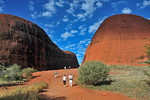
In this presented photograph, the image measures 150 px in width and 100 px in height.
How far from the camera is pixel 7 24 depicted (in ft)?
103

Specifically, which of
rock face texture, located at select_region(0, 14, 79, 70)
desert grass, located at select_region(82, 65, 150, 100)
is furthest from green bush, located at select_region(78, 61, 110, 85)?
rock face texture, located at select_region(0, 14, 79, 70)

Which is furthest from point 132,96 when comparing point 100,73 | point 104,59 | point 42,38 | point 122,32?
point 42,38

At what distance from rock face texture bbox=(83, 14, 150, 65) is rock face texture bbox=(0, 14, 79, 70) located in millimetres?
15719

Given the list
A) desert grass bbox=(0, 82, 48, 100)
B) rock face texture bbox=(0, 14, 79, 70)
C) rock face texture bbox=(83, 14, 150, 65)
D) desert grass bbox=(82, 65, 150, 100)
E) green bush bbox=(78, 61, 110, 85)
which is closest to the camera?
desert grass bbox=(0, 82, 48, 100)

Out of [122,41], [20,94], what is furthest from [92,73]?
[122,41]

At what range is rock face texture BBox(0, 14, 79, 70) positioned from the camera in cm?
2922

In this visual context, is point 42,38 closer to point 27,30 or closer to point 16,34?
point 27,30

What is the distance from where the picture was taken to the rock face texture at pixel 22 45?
29.2 meters

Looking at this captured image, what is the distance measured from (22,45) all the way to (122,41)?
2834 centimetres

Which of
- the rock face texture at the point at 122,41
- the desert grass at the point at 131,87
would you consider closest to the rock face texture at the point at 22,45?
the rock face texture at the point at 122,41

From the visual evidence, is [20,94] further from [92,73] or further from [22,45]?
[22,45]

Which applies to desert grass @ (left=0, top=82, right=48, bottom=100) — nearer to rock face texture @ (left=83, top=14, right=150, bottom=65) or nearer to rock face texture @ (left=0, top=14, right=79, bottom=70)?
rock face texture @ (left=0, top=14, right=79, bottom=70)

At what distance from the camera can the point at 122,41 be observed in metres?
36.1

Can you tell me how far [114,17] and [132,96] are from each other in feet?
128
